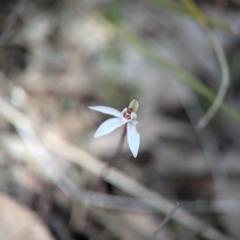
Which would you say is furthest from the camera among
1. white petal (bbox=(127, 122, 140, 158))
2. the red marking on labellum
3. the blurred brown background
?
the blurred brown background

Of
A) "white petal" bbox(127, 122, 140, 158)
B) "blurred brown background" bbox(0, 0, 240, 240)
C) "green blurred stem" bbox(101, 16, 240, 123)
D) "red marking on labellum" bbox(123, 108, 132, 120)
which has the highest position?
"red marking on labellum" bbox(123, 108, 132, 120)

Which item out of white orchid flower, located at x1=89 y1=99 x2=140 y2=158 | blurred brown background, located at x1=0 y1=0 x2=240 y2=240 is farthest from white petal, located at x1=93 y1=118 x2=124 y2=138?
blurred brown background, located at x1=0 y1=0 x2=240 y2=240

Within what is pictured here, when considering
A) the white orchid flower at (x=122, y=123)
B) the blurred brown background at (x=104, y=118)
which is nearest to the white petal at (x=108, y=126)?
the white orchid flower at (x=122, y=123)

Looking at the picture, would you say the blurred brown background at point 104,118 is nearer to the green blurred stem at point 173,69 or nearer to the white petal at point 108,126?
the green blurred stem at point 173,69

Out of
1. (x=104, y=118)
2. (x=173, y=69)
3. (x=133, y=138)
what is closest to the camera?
(x=133, y=138)

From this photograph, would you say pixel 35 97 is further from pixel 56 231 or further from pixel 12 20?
pixel 56 231

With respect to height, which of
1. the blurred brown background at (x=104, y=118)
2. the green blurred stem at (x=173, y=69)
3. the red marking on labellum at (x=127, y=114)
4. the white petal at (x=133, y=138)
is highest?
the red marking on labellum at (x=127, y=114)

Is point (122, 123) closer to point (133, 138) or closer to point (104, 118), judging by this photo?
point (133, 138)

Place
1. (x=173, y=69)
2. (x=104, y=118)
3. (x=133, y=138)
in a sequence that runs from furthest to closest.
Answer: (x=104, y=118) < (x=173, y=69) < (x=133, y=138)

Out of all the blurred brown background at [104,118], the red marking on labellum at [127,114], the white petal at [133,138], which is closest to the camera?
the white petal at [133,138]

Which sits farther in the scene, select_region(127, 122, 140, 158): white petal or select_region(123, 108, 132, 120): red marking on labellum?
select_region(123, 108, 132, 120): red marking on labellum

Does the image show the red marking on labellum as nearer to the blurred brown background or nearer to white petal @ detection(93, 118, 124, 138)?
white petal @ detection(93, 118, 124, 138)

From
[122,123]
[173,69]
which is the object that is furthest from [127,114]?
[173,69]
